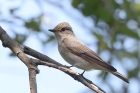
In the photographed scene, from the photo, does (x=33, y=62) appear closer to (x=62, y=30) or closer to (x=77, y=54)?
(x=77, y=54)

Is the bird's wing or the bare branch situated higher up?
the bird's wing

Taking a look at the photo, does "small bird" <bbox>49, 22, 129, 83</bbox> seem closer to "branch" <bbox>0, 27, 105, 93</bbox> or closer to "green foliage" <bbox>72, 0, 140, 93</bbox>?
"green foliage" <bbox>72, 0, 140, 93</bbox>

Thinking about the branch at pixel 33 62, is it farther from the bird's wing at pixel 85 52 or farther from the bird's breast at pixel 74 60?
the bird's breast at pixel 74 60

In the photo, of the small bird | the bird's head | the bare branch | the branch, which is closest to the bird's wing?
the small bird

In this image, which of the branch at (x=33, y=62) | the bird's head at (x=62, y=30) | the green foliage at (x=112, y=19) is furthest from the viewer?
the bird's head at (x=62, y=30)

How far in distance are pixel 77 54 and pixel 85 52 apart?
124mm

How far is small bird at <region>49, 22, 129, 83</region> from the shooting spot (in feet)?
16.8

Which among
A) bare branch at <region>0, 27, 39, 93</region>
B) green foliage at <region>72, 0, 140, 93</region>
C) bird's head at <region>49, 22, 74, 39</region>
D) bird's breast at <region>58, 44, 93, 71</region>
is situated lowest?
bare branch at <region>0, 27, 39, 93</region>

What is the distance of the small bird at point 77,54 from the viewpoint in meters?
5.13

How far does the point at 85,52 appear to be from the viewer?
5594 mm

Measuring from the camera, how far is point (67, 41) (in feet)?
19.6

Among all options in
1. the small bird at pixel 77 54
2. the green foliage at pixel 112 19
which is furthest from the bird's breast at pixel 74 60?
the green foliage at pixel 112 19

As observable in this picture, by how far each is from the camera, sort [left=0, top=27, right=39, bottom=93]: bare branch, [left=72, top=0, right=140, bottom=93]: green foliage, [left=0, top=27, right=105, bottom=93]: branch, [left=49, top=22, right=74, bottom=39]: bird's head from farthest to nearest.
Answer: [left=49, top=22, right=74, bottom=39]: bird's head < [left=72, top=0, right=140, bottom=93]: green foliage < [left=0, top=27, right=105, bottom=93]: branch < [left=0, top=27, right=39, bottom=93]: bare branch

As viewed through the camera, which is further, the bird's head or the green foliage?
the bird's head
